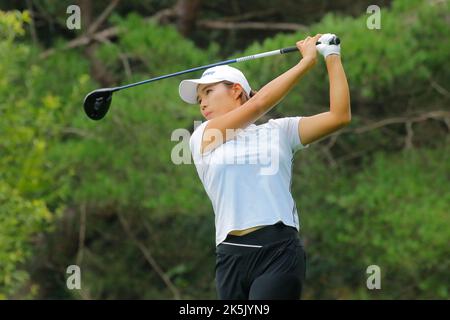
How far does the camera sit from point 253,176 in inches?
158

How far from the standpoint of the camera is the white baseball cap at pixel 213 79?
423cm

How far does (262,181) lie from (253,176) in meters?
0.04

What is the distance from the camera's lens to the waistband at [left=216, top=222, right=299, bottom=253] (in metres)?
3.98

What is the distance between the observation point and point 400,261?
1041 centimetres

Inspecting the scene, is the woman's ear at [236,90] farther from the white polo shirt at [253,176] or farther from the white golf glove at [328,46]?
the white golf glove at [328,46]

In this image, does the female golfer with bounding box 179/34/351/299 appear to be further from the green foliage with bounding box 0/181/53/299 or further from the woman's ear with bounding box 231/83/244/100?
the green foliage with bounding box 0/181/53/299

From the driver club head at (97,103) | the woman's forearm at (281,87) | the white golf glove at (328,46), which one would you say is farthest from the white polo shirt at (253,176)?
the driver club head at (97,103)

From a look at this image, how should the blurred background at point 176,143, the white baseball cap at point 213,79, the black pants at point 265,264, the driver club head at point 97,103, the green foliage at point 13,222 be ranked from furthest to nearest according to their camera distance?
the blurred background at point 176,143 → the green foliage at point 13,222 → the driver club head at point 97,103 → the white baseball cap at point 213,79 → the black pants at point 265,264

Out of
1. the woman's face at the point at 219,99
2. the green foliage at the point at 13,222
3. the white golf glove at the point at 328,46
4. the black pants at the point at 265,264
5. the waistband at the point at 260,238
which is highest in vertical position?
the white golf glove at the point at 328,46

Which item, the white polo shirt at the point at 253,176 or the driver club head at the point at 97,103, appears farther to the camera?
the driver club head at the point at 97,103

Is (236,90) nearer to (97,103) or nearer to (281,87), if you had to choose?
(281,87)

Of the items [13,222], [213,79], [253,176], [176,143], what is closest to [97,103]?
[213,79]

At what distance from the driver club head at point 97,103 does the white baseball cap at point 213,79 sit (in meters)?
0.68

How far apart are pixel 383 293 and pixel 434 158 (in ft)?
4.35
